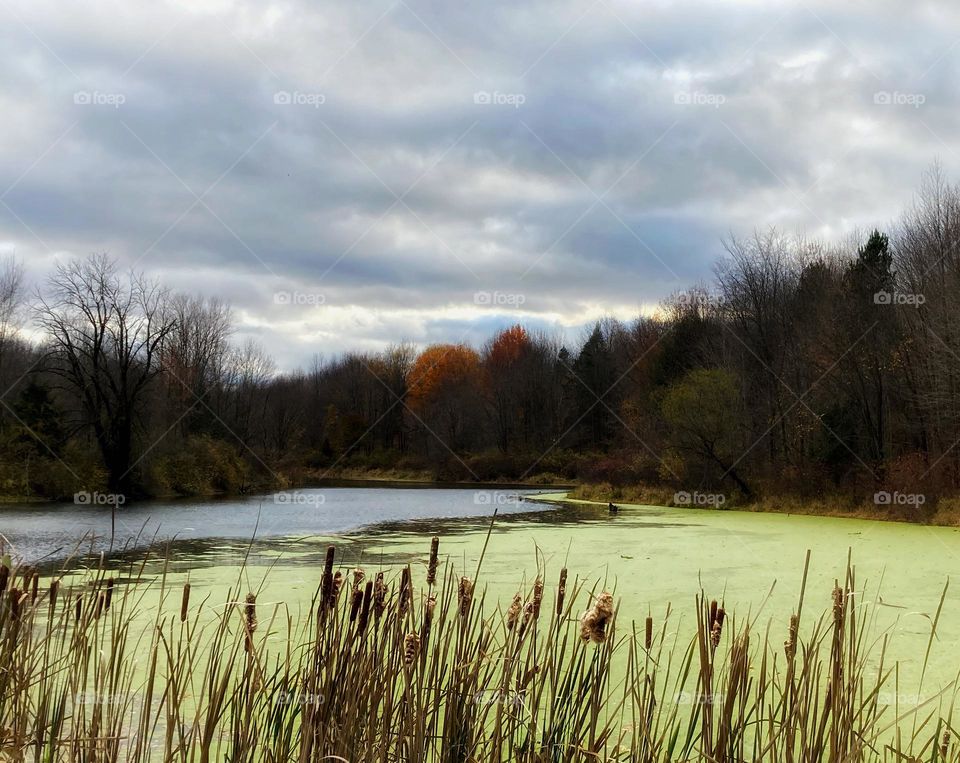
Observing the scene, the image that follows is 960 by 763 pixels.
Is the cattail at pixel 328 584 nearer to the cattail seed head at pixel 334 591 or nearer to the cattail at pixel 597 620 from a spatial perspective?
the cattail seed head at pixel 334 591

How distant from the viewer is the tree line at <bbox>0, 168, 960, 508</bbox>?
56.3ft

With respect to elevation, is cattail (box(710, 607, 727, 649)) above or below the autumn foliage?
below

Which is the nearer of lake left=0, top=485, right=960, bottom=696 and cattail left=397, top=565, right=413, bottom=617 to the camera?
cattail left=397, top=565, right=413, bottom=617

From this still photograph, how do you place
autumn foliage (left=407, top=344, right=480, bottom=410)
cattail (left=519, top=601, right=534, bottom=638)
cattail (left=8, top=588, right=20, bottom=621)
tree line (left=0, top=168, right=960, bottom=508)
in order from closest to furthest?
cattail (left=8, top=588, right=20, bottom=621) → cattail (left=519, top=601, right=534, bottom=638) → tree line (left=0, top=168, right=960, bottom=508) → autumn foliage (left=407, top=344, right=480, bottom=410)

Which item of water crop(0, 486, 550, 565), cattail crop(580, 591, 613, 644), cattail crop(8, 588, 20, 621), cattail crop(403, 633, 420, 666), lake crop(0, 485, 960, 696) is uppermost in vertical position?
cattail crop(580, 591, 613, 644)

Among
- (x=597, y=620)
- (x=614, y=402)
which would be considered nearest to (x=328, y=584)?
(x=597, y=620)

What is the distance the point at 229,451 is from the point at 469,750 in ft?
86.6

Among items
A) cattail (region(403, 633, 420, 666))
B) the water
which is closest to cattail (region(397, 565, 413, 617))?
cattail (region(403, 633, 420, 666))

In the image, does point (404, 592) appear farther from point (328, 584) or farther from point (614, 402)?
point (614, 402)

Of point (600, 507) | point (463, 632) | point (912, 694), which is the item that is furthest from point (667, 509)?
point (463, 632)

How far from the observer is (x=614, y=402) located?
35.6m

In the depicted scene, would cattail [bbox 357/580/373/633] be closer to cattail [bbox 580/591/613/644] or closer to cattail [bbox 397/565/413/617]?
cattail [bbox 397/565/413/617]

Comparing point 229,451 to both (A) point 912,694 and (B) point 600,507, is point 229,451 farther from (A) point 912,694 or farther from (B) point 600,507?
(A) point 912,694

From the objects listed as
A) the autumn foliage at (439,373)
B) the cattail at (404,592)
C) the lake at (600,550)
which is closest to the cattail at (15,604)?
the lake at (600,550)
